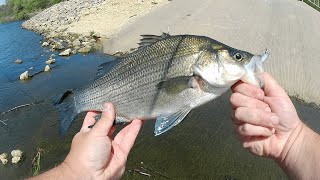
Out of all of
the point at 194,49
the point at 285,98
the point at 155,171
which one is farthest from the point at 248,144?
the point at 155,171

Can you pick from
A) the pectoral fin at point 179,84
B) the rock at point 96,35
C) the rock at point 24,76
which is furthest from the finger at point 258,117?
the rock at point 96,35

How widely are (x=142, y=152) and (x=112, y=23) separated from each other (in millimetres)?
16451

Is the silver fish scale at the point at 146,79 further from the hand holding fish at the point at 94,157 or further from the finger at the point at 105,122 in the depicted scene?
the hand holding fish at the point at 94,157

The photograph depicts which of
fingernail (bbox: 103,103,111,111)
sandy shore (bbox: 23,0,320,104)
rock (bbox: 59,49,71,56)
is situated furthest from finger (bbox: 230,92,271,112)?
rock (bbox: 59,49,71,56)

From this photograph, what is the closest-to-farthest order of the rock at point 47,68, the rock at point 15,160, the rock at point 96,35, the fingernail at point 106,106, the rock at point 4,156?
the fingernail at point 106,106 < the rock at point 15,160 < the rock at point 4,156 < the rock at point 47,68 < the rock at point 96,35

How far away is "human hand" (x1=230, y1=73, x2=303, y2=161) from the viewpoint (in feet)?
10.3

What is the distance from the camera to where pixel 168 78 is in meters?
3.80

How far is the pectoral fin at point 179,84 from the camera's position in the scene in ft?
11.9

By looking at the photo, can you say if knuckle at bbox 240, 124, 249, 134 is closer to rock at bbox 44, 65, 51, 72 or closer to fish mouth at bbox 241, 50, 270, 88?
fish mouth at bbox 241, 50, 270, 88

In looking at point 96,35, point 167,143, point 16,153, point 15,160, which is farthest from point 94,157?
point 96,35

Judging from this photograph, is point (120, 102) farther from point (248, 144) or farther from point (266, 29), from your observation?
point (266, 29)

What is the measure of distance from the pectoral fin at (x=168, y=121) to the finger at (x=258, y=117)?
648 millimetres

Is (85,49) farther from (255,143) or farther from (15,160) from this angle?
(255,143)

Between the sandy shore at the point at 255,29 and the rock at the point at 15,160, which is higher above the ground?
the sandy shore at the point at 255,29
